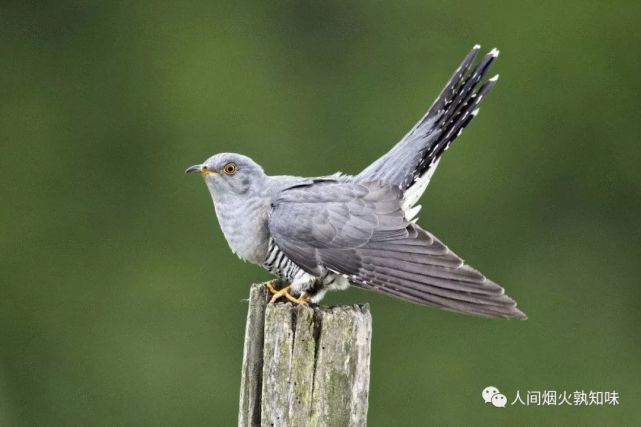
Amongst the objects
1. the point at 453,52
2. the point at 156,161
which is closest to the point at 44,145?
the point at 156,161

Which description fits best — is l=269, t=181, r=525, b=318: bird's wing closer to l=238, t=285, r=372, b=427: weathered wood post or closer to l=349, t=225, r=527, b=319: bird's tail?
l=349, t=225, r=527, b=319: bird's tail

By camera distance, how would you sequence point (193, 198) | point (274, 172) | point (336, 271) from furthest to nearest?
→ point (193, 198) < point (274, 172) < point (336, 271)

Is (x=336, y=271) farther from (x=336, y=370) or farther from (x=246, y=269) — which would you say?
(x=246, y=269)

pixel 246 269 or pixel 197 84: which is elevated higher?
pixel 197 84

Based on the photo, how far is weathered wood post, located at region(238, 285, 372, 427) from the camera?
112 inches

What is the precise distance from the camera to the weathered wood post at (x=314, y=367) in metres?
2.84

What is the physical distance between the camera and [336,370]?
9.36 feet

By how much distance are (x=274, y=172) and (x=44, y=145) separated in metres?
1.95

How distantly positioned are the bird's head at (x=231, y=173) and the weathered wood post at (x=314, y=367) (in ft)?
2.56

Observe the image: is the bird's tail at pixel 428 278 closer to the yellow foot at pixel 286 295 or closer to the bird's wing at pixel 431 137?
the yellow foot at pixel 286 295

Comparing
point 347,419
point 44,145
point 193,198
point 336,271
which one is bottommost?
point 347,419

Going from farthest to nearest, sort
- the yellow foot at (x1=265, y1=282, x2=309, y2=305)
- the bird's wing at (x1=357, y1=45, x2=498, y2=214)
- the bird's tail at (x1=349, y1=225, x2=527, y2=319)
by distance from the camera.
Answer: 1. the bird's wing at (x1=357, y1=45, x2=498, y2=214)
2. the yellow foot at (x1=265, y1=282, x2=309, y2=305)
3. the bird's tail at (x1=349, y1=225, x2=527, y2=319)

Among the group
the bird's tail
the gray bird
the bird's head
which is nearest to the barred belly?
the gray bird

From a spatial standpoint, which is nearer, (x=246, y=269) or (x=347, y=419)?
(x=347, y=419)
